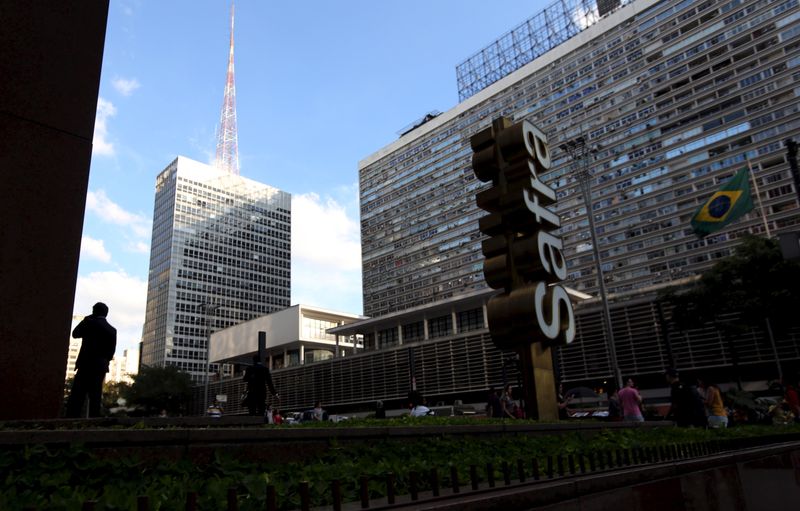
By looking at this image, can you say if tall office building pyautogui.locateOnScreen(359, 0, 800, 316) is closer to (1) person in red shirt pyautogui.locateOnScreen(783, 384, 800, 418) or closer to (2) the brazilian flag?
(2) the brazilian flag

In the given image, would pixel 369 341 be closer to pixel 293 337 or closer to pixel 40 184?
pixel 293 337

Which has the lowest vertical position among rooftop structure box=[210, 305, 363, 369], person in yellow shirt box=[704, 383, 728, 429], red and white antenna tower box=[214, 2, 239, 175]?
person in yellow shirt box=[704, 383, 728, 429]

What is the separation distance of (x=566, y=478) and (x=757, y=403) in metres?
23.0

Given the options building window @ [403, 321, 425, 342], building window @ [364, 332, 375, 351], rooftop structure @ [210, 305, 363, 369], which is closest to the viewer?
building window @ [403, 321, 425, 342]

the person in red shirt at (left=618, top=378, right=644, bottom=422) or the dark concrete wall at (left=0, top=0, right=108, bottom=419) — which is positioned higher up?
the dark concrete wall at (left=0, top=0, right=108, bottom=419)

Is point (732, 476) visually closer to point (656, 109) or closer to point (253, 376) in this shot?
point (253, 376)

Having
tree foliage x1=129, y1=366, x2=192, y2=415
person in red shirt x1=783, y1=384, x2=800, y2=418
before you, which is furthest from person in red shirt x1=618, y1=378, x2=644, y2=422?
tree foliage x1=129, y1=366, x2=192, y2=415

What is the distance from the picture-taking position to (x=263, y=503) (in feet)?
10.7

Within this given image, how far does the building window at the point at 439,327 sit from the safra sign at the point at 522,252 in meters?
39.7

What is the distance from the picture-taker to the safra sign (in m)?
14.1

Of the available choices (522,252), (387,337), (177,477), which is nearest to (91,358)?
(177,477)

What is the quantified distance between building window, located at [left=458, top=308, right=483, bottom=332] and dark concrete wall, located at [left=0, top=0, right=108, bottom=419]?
46346 millimetres

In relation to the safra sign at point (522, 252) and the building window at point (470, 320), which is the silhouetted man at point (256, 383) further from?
the building window at point (470, 320)

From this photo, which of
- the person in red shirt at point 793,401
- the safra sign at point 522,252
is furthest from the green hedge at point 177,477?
the person in red shirt at point 793,401
